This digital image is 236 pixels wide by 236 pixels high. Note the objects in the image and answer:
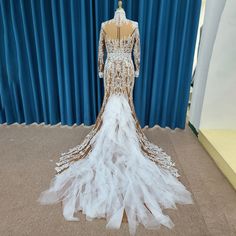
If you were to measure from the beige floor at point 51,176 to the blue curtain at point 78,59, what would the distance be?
0.26 m

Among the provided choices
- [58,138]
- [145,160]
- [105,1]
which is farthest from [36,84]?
[145,160]

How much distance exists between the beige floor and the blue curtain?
262 millimetres

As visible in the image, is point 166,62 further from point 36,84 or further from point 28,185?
point 28,185

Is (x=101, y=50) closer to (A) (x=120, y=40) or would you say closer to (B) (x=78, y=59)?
(A) (x=120, y=40)

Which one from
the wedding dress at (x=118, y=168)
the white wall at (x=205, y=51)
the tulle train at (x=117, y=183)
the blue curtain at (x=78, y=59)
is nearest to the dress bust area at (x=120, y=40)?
the wedding dress at (x=118, y=168)

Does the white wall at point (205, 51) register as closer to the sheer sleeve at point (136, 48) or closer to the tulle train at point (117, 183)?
the sheer sleeve at point (136, 48)

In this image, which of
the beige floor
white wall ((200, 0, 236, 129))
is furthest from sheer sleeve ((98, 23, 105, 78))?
white wall ((200, 0, 236, 129))

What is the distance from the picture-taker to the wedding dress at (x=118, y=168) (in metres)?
1.62

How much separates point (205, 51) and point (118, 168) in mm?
1669

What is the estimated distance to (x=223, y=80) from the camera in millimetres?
2539

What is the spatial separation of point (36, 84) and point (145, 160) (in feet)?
5.72

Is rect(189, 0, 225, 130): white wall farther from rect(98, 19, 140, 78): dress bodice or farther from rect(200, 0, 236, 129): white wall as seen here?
rect(98, 19, 140, 78): dress bodice

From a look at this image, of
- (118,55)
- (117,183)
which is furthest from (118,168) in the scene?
(118,55)

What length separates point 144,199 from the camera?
1678 millimetres
